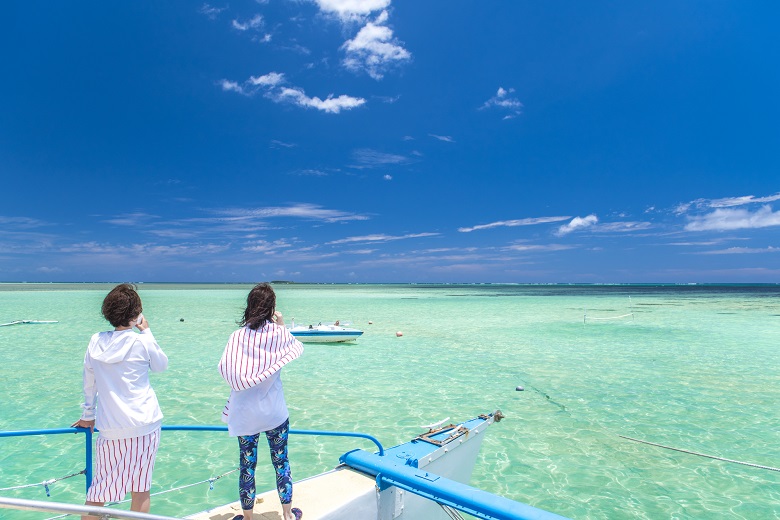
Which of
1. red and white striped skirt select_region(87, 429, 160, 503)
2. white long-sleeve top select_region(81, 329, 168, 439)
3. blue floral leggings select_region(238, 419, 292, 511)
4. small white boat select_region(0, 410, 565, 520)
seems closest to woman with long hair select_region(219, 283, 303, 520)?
blue floral leggings select_region(238, 419, 292, 511)

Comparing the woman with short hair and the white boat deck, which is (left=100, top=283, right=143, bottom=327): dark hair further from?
the white boat deck

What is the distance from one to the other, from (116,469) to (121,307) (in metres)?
1.24

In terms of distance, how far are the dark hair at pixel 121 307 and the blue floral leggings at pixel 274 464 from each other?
4.45ft

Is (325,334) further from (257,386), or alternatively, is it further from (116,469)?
(116,469)

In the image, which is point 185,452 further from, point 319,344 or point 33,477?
point 319,344

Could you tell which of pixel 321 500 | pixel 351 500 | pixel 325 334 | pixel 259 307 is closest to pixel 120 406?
pixel 259 307

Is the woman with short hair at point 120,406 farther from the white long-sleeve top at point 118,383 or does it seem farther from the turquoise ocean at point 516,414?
the turquoise ocean at point 516,414

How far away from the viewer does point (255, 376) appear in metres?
3.57

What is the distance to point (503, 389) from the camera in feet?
43.8

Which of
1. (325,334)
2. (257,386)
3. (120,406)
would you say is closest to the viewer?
(120,406)

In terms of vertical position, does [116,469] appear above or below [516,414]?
above

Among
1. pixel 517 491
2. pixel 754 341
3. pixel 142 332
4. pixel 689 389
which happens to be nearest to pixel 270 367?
pixel 142 332

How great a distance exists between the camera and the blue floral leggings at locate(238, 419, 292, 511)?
3779 millimetres

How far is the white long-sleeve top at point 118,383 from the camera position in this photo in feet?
11.0
